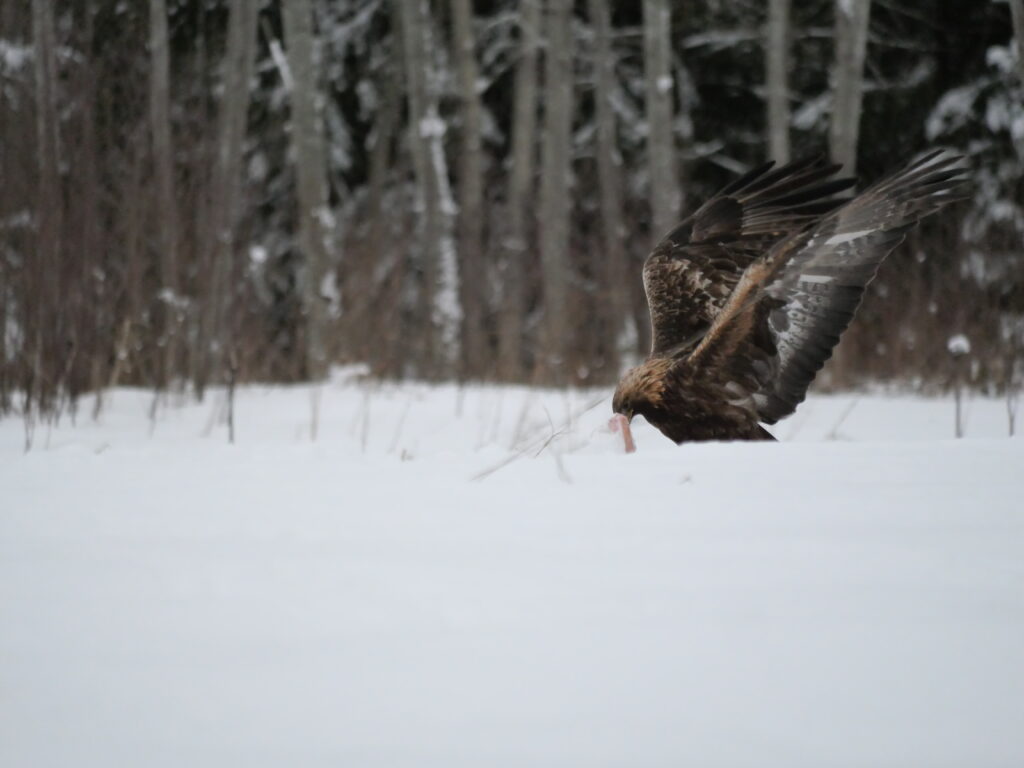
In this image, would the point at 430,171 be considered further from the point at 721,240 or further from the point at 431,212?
the point at 721,240

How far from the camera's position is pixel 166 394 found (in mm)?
6504

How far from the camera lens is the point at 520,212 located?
12.4 metres

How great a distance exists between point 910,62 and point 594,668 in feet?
47.6

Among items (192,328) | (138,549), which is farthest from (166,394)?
(138,549)

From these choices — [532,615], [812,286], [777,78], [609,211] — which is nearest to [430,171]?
[609,211]

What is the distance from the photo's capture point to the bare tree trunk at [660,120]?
9.73 meters


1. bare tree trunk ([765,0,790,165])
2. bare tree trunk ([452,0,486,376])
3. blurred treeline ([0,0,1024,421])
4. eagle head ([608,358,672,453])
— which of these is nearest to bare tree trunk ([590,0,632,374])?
blurred treeline ([0,0,1024,421])

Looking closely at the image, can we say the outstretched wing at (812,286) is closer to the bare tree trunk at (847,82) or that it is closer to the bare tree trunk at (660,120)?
the bare tree trunk at (660,120)

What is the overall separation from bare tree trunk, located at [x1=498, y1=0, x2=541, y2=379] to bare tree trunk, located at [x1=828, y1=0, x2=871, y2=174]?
11.3 feet

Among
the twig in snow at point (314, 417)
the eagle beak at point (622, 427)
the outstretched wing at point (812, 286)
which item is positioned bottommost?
the twig in snow at point (314, 417)

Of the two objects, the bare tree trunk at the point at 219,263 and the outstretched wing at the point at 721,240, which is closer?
the outstretched wing at the point at 721,240

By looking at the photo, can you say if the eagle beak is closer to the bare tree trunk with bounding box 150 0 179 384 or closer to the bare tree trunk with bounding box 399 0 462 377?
the bare tree trunk with bounding box 150 0 179 384

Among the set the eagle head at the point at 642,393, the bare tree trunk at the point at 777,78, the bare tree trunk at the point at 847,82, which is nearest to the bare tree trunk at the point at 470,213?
the bare tree trunk at the point at 777,78

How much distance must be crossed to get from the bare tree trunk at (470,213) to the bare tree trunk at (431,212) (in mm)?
172
